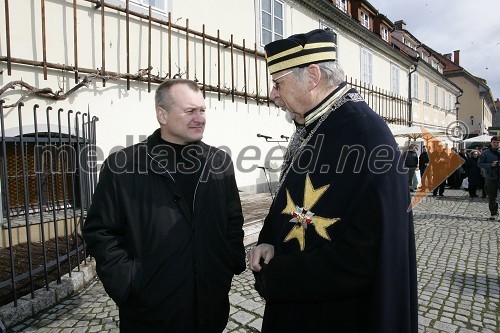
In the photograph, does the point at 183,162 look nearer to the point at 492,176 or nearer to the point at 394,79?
the point at 492,176

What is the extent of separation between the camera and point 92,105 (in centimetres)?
601

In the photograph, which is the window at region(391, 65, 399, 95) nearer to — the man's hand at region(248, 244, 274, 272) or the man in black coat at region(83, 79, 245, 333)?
the man in black coat at region(83, 79, 245, 333)

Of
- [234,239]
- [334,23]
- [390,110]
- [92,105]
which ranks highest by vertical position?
[334,23]

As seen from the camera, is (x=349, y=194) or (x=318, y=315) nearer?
(x=349, y=194)

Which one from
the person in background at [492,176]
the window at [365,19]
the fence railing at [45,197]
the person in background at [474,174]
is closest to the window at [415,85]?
the window at [365,19]

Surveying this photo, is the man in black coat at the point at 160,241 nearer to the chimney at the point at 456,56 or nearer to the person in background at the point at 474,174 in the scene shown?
the person in background at the point at 474,174

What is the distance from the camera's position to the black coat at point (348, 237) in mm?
1322

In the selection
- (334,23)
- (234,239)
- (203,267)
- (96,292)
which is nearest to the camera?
(203,267)

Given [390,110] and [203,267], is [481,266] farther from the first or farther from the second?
[390,110]

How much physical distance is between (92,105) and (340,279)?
579 cm

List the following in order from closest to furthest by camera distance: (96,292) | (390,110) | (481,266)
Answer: (96,292) < (481,266) < (390,110)

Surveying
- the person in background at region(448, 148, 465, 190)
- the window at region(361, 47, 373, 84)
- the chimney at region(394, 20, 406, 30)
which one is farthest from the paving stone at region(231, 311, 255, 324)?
the chimney at region(394, 20, 406, 30)

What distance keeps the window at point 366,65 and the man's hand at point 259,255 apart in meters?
15.7

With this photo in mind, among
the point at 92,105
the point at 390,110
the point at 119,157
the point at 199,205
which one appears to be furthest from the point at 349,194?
the point at 390,110
